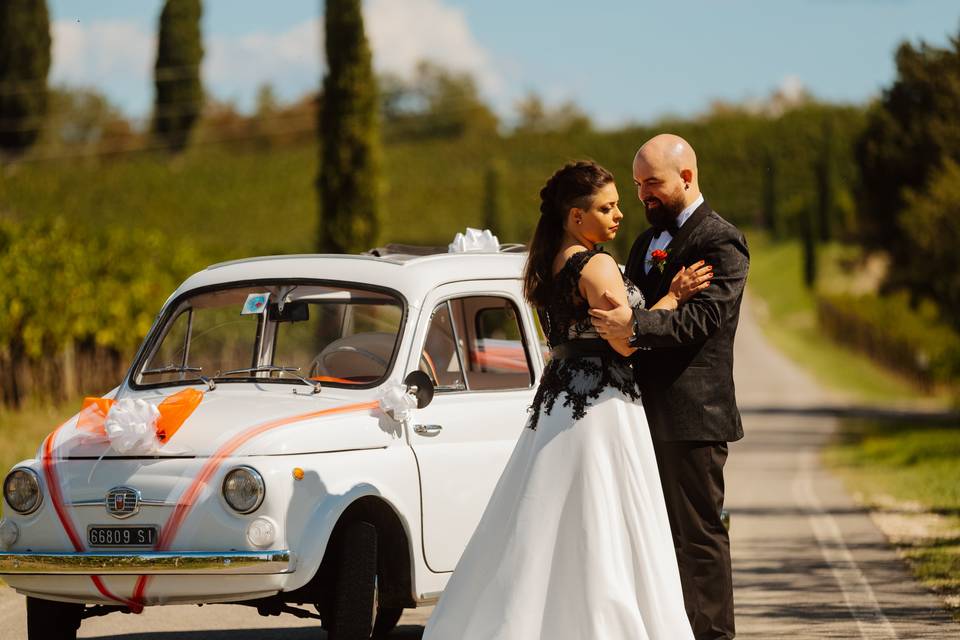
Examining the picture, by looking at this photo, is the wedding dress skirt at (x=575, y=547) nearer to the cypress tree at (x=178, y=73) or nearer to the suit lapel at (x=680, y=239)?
the suit lapel at (x=680, y=239)

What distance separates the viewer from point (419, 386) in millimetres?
8398

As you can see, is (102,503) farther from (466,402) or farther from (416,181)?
(416,181)

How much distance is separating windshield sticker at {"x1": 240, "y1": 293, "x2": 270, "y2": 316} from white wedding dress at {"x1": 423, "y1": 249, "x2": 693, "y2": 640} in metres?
2.42

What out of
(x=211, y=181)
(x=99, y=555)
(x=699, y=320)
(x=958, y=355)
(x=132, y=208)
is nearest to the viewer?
(x=699, y=320)

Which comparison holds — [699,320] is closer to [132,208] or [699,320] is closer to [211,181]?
[132,208]

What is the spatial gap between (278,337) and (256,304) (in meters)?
0.22

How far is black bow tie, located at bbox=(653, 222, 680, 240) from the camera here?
731cm

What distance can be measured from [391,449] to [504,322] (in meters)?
1.60

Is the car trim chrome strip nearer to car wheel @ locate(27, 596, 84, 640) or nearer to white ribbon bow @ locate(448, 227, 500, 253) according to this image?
car wheel @ locate(27, 596, 84, 640)

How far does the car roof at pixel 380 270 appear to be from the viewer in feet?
29.2

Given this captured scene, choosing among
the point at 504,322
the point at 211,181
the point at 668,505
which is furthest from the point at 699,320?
the point at 211,181

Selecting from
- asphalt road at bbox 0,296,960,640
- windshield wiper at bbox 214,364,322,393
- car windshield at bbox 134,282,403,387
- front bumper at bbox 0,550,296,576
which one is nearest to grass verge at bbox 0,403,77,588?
asphalt road at bbox 0,296,960,640

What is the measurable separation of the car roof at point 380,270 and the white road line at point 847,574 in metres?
3.02

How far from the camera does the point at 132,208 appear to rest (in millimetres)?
94438
